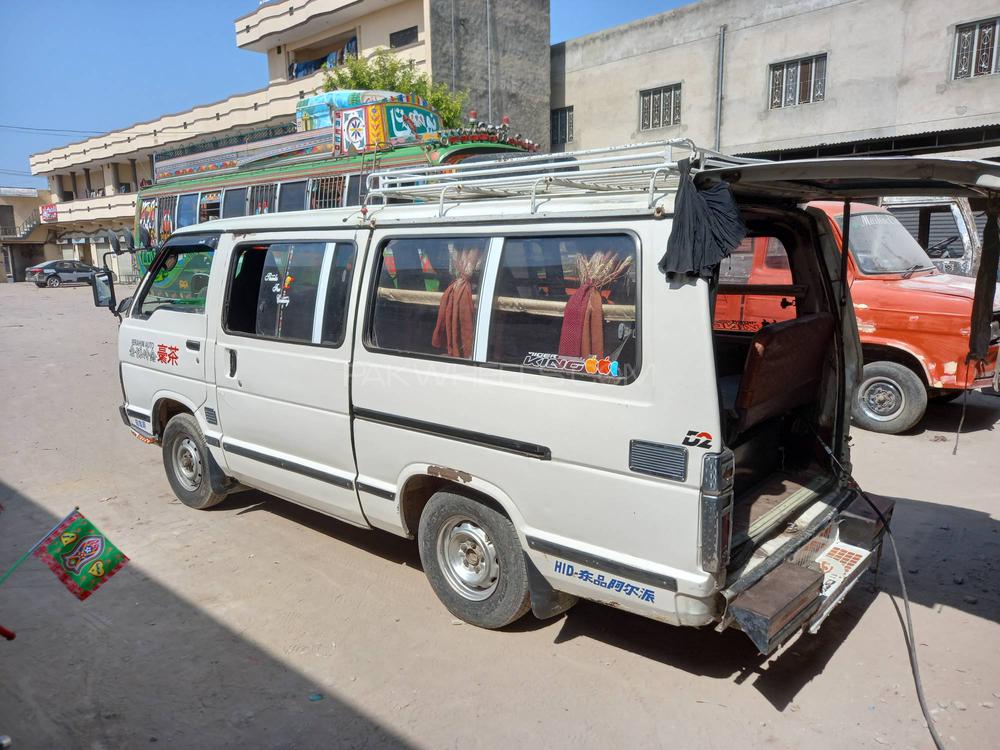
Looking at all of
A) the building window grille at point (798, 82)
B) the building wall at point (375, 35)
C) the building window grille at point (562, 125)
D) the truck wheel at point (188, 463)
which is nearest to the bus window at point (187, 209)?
the truck wheel at point (188, 463)

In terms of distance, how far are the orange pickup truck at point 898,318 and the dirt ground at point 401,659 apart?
186 centimetres

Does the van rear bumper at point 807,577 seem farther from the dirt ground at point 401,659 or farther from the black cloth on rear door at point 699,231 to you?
the black cloth on rear door at point 699,231

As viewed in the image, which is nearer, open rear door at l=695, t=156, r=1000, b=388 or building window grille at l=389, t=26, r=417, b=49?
open rear door at l=695, t=156, r=1000, b=388

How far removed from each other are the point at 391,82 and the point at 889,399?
15.3m

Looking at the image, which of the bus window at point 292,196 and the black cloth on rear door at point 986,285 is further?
the bus window at point 292,196

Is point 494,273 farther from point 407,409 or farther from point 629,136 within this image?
point 629,136

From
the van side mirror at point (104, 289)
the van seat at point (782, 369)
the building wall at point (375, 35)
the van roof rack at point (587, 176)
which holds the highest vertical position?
the building wall at point (375, 35)

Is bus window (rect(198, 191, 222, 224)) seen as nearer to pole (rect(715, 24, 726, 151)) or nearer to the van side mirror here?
the van side mirror

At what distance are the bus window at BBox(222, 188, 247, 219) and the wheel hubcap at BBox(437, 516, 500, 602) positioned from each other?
31.2 feet

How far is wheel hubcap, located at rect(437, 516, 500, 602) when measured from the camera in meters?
3.74

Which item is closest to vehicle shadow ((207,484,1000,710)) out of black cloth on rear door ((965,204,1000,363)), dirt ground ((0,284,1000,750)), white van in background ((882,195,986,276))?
dirt ground ((0,284,1000,750))

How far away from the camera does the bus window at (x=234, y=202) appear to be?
11.8m

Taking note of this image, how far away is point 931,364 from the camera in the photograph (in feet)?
23.0

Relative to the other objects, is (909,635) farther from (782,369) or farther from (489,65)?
(489,65)
